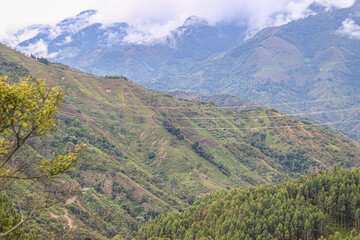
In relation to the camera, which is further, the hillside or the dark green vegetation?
the hillside

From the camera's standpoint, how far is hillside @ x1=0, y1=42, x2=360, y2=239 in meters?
104

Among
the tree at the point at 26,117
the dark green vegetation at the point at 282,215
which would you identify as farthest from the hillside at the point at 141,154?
the tree at the point at 26,117

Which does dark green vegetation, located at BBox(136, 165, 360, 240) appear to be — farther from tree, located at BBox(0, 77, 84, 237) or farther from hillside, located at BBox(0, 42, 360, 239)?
tree, located at BBox(0, 77, 84, 237)

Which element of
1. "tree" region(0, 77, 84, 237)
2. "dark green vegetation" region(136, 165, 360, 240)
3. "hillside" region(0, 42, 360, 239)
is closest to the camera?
"tree" region(0, 77, 84, 237)

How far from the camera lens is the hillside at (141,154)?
4090 inches

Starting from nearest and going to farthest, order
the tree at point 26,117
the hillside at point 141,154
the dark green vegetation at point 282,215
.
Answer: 1. the tree at point 26,117
2. the dark green vegetation at point 282,215
3. the hillside at point 141,154

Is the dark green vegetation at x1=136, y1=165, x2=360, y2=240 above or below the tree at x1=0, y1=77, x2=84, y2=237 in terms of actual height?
below

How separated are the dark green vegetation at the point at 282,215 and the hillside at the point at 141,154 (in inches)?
1065

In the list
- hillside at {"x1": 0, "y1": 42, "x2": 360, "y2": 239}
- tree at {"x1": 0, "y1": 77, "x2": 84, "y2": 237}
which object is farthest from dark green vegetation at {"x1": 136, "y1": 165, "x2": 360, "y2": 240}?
tree at {"x1": 0, "y1": 77, "x2": 84, "y2": 237}

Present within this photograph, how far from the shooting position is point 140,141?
522 ft

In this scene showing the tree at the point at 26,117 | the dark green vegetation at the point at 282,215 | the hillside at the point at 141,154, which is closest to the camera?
the tree at the point at 26,117

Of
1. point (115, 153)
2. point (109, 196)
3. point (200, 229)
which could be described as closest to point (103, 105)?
point (115, 153)

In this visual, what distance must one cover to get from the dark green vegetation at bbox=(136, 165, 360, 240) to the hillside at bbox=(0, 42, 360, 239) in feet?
88.7

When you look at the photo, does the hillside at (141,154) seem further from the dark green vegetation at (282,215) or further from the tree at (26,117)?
the tree at (26,117)
